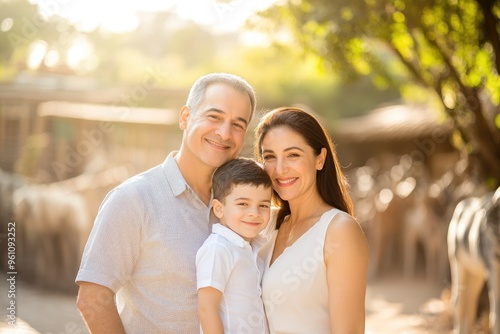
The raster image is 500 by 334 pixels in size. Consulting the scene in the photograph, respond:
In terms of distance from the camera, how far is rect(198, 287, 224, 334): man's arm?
3.03 m

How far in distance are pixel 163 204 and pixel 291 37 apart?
7.81m

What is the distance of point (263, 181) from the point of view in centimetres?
332

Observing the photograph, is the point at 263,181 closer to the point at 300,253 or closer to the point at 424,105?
the point at 300,253

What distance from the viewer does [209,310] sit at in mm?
3053

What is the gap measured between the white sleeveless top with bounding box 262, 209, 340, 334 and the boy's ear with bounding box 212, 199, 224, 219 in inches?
15.1

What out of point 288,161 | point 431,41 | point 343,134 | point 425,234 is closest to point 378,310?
point 425,234

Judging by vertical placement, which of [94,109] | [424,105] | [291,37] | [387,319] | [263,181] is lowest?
[263,181]

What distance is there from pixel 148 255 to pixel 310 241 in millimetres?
769

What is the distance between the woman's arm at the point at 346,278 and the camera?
3.19 metres

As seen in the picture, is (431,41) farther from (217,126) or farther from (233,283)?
(233,283)

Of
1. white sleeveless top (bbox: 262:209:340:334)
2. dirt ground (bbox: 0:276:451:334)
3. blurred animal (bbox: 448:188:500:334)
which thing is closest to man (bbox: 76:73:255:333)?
white sleeveless top (bbox: 262:209:340:334)

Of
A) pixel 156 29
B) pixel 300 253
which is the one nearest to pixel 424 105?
pixel 300 253

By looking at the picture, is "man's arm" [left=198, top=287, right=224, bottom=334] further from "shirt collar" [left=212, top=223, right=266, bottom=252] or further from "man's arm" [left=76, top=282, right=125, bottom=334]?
"man's arm" [left=76, top=282, right=125, bottom=334]

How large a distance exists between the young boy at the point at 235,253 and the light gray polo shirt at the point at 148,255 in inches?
4.3
